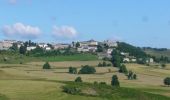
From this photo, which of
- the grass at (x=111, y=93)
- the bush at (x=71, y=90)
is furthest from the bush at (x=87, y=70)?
the bush at (x=71, y=90)

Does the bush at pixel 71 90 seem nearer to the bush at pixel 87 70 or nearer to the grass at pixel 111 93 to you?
the grass at pixel 111 93

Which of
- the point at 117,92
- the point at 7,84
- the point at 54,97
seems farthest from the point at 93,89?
the point at 7,84

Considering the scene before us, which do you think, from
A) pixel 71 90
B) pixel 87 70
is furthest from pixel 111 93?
pixel 87 70

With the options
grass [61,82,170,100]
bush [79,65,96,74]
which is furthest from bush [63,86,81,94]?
bush [79,65,96,74]

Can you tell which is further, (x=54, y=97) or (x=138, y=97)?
(x=138, y=97)

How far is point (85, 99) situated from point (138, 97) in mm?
9469

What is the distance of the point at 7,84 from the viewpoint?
79750mm

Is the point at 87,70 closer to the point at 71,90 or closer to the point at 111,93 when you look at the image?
the point at 111,93

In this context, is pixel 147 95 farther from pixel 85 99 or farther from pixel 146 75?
pixel 146 75

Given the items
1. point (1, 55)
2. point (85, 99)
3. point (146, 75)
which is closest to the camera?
point (85, 99)

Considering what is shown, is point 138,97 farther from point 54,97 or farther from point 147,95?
point 54,97

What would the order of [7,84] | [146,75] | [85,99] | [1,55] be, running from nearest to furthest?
1. [85,99]
2. [7,84]
3. [146,75]
4. [1,55]

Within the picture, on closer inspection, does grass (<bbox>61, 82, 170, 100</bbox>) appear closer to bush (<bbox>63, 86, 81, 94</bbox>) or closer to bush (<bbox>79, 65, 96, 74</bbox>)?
bush (<bbox>63, 86, 81, 94</bbox>)

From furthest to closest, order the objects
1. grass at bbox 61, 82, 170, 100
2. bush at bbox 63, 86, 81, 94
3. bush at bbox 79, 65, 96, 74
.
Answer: bush at bbox 79, 65, 96, 74 < bush at bbox 63, 86, 81, 94 < grass at bbox 61, 82, 170, 100
